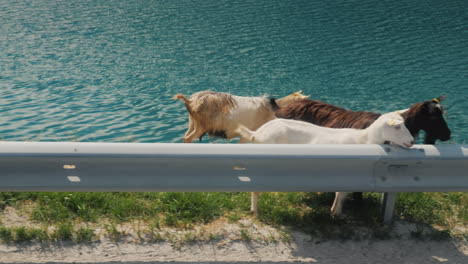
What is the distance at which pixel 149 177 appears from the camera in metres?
3.78

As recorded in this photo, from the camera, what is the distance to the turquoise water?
10.2 metres

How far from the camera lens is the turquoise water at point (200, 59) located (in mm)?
10234

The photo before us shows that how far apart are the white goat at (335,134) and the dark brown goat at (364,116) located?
1.93 ft

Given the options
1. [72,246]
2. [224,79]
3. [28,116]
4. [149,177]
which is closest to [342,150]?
[149,177]

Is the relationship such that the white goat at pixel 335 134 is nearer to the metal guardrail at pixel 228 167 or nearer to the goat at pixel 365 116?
the metal guardrail at pixel 228 167

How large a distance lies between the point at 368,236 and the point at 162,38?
13023mm

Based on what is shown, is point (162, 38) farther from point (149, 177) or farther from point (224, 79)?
point (149, 177)

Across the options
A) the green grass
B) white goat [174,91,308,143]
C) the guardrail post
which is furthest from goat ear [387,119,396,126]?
white goat [174,91,308,143]

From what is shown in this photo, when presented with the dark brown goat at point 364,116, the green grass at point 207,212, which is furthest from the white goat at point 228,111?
the green grass at point 207,212

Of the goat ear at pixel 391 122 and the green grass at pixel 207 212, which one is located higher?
the goat ear at pixel 391 122

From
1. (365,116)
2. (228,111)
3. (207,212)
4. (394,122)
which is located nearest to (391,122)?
(394,122)

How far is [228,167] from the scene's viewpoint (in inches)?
150

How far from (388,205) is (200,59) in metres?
10.3

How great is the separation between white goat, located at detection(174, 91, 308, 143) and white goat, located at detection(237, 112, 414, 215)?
1.84 m
